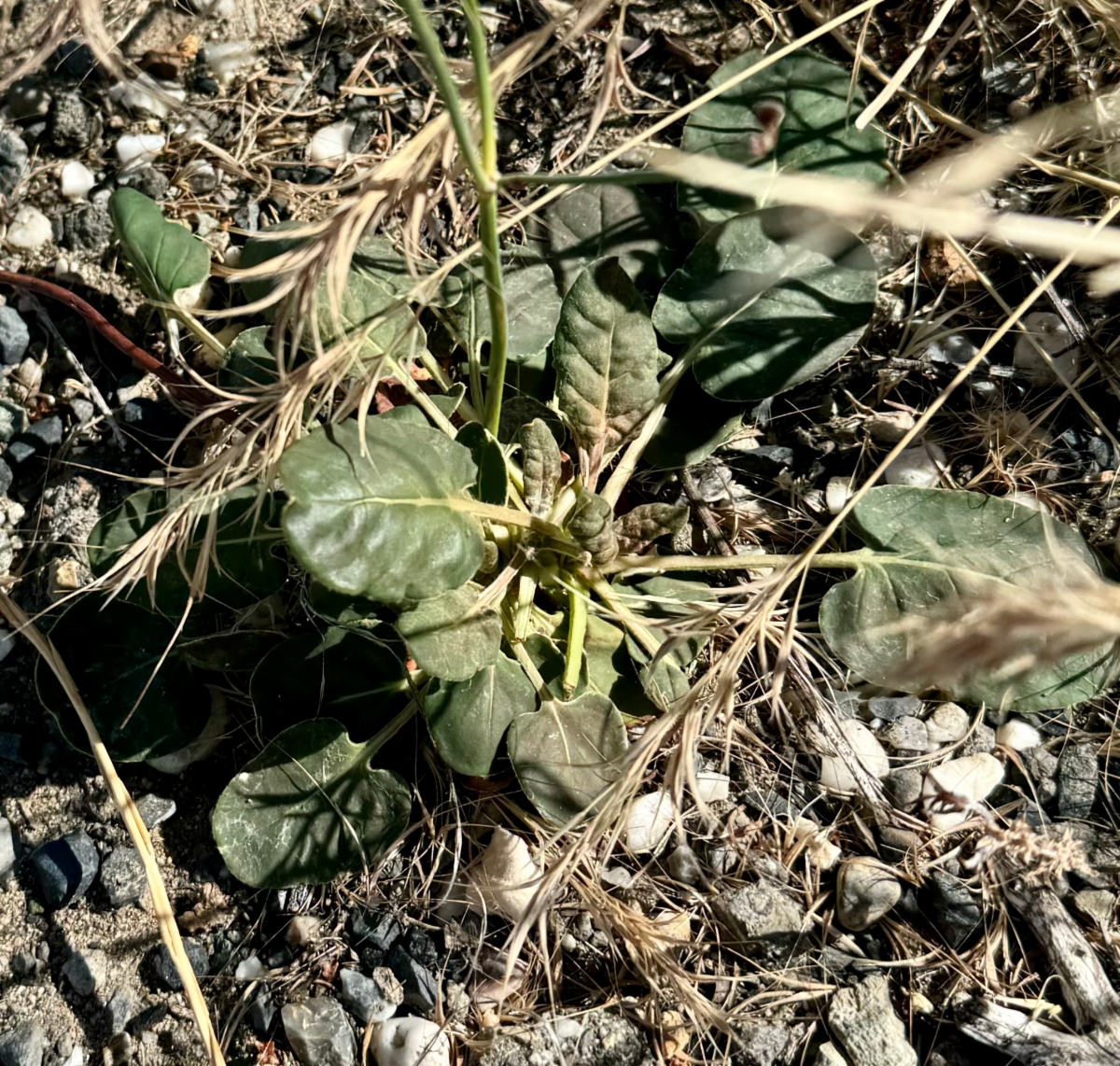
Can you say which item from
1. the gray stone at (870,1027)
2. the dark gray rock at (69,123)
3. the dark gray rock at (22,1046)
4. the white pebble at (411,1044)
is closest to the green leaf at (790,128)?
the dark gray rock at (69,123)

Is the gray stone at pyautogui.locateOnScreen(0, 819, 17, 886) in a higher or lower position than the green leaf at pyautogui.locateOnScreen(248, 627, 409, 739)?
lower

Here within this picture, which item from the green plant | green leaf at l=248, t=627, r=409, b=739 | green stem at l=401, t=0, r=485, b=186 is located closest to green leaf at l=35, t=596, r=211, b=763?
the green plant

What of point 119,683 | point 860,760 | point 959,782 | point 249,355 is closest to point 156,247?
point 249,355

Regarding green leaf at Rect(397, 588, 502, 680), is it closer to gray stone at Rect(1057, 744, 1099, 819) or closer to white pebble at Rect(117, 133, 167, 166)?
gray stone at Rect(1057, 744, 1099, 819)

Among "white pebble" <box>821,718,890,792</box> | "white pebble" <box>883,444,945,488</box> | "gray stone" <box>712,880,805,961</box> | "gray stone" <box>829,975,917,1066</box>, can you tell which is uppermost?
"white pebble" <box>883,444,945,488</box>

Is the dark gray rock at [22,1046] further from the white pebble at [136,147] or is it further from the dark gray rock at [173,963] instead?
the white pebble at [136,147]

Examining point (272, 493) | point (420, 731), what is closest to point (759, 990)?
point (420, 731)

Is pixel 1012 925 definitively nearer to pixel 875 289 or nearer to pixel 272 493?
pixel 875 289
